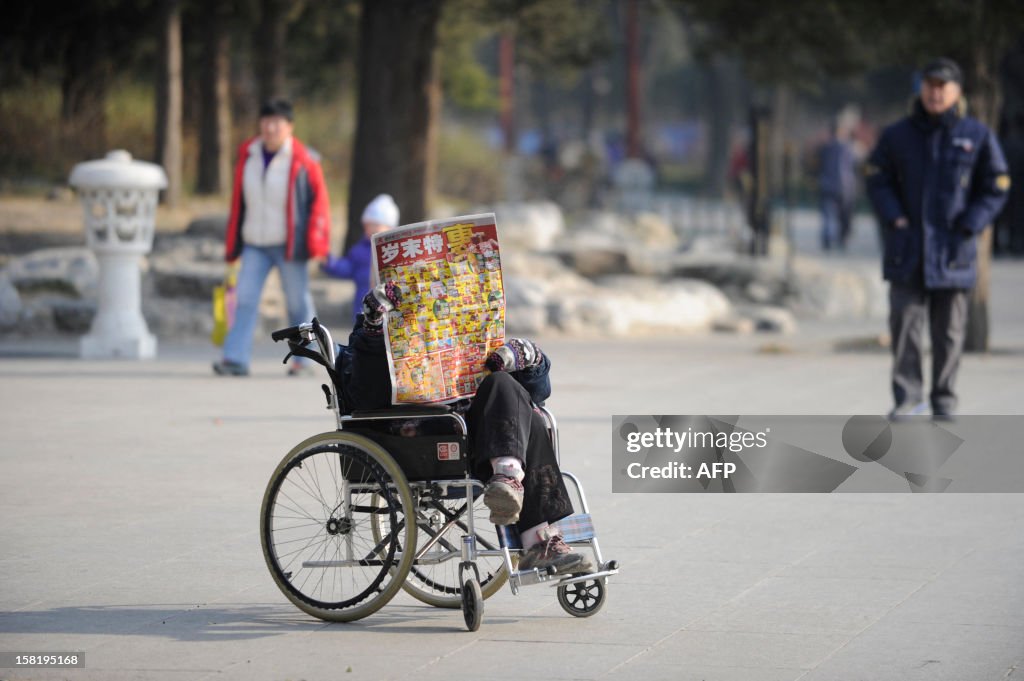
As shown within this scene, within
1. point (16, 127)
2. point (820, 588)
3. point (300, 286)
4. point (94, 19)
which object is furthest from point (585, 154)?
point (820, 588)

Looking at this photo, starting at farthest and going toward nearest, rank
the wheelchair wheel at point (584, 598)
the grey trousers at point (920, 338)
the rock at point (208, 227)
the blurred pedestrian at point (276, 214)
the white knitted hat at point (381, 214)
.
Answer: the rock at point (208, 227), the blurred pedestrian at point (276, 214), the grey trousers at point (920, 338), the white knitted hat at point (381, 214), the wheelchair wheel at point (584, 598)

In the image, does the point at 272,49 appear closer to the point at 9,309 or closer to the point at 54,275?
the point at 54,275

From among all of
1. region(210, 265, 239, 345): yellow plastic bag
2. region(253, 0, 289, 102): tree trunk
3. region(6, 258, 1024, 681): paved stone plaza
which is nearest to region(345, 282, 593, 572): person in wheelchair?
region(6, 258, 1024, 681): paved stone plaza

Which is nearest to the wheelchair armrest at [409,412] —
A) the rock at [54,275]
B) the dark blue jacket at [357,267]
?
the dark blue jacket at [357,267]

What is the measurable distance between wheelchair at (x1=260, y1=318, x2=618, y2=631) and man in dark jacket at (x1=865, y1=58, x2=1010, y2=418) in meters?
4.50

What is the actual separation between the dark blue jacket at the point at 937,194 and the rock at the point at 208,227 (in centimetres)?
951

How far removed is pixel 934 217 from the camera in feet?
31.2

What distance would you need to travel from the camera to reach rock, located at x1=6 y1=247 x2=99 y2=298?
571 inches

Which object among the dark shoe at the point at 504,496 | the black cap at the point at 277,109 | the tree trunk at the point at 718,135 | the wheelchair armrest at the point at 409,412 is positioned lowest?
the dark shoe at the point at 504,496

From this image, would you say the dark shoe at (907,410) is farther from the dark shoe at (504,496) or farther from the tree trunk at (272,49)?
the tree trunk at (272,49)

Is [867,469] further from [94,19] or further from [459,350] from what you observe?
[94,19]

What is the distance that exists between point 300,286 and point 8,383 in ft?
6.70

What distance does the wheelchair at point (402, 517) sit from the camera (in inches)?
208

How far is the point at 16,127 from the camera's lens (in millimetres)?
22234
